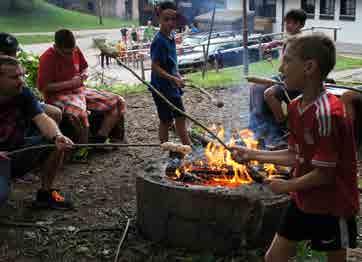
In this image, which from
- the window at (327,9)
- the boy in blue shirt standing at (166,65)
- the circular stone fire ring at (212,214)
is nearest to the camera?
the circular stone fire ring at (212,214)

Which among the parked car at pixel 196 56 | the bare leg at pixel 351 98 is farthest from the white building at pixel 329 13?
the bare leg at pixel 351 98

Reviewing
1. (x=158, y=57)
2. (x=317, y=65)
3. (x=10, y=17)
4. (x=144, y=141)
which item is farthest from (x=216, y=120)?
(x=10, y=17)

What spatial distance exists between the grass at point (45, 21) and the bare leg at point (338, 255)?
109ft

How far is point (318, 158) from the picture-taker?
2695mm

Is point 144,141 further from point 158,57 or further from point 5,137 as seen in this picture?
point 5,137

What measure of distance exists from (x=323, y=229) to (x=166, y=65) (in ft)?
10.6

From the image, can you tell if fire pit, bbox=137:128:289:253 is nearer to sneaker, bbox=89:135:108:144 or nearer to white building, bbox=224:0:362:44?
sneaker, bbox=89:135:108:144

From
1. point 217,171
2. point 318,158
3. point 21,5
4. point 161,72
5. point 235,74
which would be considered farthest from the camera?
point 21,5

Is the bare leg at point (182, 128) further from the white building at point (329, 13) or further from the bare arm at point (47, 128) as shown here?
the white building at point (329, 13)

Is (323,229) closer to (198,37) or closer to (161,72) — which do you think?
(161,72)

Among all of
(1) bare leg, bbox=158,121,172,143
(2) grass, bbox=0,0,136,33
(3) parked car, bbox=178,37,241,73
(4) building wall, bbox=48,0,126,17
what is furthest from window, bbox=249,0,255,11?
(1) bare leg, bbox=158,121,172,143

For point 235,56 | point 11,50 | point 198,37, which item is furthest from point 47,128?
point 198,37

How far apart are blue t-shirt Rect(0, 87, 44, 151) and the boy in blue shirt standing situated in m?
1.55

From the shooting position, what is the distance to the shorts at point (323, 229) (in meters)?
2.91
